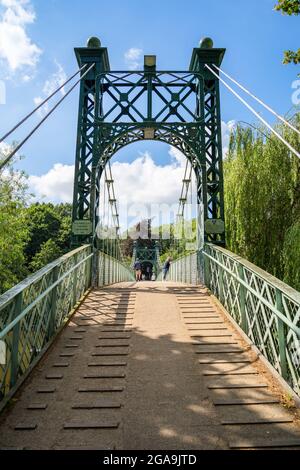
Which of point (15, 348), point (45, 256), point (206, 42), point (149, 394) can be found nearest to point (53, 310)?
point (15, 348)

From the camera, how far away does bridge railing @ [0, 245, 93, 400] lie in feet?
10.5

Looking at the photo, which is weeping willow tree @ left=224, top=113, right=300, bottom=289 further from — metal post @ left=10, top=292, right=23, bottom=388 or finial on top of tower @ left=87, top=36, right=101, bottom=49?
metal post @ left=10, top=292, right=23, bottom=388

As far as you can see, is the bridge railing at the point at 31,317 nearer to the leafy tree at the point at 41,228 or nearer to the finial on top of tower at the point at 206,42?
the finial on top of tower at the point at 206,42

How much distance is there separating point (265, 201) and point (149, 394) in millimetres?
6628

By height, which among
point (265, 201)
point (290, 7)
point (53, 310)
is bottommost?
point (53, 310)

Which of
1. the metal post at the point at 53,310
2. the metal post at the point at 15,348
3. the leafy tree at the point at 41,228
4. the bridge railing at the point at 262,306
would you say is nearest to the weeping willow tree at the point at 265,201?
the bridge railing at the point at 262,306

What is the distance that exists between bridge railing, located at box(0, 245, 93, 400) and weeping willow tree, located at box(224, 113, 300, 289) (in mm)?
4793

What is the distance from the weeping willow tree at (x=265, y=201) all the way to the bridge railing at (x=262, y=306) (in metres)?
1.61

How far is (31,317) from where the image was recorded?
12.6 ft

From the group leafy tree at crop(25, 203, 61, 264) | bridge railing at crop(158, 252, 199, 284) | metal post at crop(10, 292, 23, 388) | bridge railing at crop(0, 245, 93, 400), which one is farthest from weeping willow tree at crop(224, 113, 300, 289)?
leafy tree at crop(25, 203, 61, 264)

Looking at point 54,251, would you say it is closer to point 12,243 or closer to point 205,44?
point 12,243

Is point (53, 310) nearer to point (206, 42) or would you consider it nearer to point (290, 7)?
point (290, 7)
